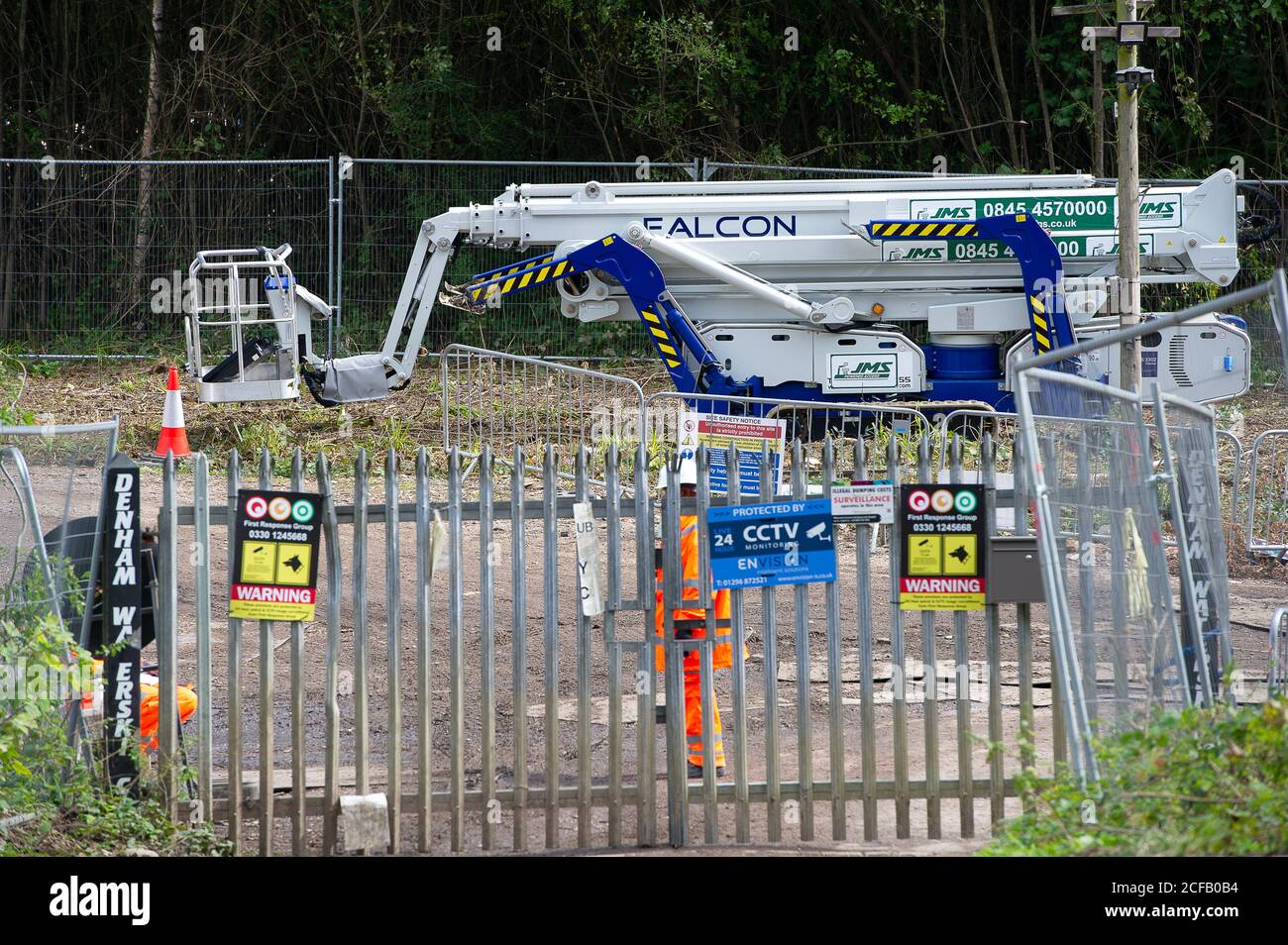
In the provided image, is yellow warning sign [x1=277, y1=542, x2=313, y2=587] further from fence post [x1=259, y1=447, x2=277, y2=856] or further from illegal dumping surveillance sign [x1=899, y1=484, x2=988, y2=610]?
illegal dumping surveillance sign [x1=899, y1=484, x2=988, y2=610]

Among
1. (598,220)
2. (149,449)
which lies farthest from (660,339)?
(149,449)

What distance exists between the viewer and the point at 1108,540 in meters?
4.96

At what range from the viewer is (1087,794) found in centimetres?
430

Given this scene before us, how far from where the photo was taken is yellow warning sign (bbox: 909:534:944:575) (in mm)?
5883

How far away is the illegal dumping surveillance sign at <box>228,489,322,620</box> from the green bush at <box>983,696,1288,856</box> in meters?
2.82

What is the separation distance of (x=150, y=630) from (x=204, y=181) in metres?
14.5

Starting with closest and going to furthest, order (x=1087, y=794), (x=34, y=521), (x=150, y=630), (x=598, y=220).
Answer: (x=1087, y=794) → (x=34, y=521) → (x=150, y=630) → (x=598, y=220)

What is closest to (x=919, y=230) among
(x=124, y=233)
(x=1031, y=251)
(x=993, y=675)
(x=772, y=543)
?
(x=1031, y=251)

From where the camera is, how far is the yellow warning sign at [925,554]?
19.3ft

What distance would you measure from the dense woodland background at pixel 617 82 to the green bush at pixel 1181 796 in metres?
17.7

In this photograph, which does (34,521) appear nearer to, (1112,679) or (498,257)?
(1112,679)

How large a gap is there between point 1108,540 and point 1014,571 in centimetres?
88

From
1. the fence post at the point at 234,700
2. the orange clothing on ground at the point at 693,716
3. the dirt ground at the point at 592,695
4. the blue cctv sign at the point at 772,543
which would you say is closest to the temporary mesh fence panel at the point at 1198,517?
the dirt ground at the point at 592,695

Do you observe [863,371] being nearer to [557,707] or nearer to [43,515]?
[557,707]
